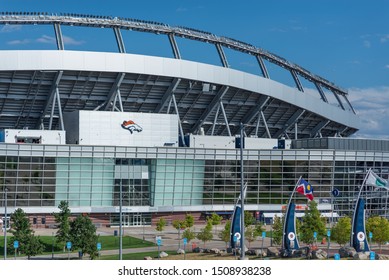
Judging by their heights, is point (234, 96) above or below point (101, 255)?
above

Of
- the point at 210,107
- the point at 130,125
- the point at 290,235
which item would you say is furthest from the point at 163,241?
the point at 210,107

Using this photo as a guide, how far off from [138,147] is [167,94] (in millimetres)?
17060

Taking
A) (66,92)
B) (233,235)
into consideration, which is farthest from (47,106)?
(233,235)

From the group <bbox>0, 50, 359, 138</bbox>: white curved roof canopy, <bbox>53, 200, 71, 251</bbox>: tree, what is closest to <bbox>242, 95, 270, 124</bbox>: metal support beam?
<bbox>0, 50, 359, 138</bbox>: white curved roof canopy

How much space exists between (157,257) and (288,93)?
219 feet

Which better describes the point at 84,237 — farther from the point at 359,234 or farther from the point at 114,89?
the point at 114,89

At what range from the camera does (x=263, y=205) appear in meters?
100

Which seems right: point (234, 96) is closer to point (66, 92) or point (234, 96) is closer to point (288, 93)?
point (288, 93)

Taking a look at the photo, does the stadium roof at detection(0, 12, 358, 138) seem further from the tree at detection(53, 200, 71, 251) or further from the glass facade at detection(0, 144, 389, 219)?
the tree at detection(53, 200, 71, 251)

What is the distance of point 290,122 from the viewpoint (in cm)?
12725

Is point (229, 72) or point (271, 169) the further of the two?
point (229, 72)

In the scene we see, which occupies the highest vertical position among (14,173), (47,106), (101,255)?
(47,106)

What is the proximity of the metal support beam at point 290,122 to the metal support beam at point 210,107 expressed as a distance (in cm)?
1674

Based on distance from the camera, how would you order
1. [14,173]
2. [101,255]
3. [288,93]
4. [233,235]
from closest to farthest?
[233,235], [101,255], [14,173], [288,93]
